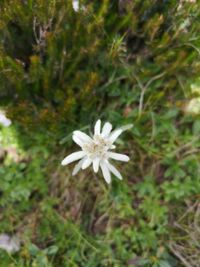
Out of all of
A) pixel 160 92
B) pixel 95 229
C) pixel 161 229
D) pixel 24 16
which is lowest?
pixel 161 229

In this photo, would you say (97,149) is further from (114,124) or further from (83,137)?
(114,124)

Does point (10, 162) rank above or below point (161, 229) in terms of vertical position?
above

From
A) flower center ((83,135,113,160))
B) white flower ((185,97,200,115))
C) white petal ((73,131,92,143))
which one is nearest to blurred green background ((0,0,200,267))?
white flower ((185,97,200,115))

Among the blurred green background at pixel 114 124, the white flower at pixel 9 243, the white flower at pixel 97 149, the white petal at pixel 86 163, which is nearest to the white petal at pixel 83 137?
the white flower at pixel 97 149

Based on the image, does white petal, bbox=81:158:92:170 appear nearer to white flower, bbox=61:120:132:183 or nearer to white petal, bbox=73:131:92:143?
white flower, bbox=61:120:132:183

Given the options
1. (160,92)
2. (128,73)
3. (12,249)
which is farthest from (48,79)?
(12,249)

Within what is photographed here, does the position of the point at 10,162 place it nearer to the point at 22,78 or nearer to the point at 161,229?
the point at 22,78

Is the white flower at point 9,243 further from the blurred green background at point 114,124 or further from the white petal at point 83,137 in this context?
the white petal at point 83,137

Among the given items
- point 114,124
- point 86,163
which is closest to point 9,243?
point 86,163
